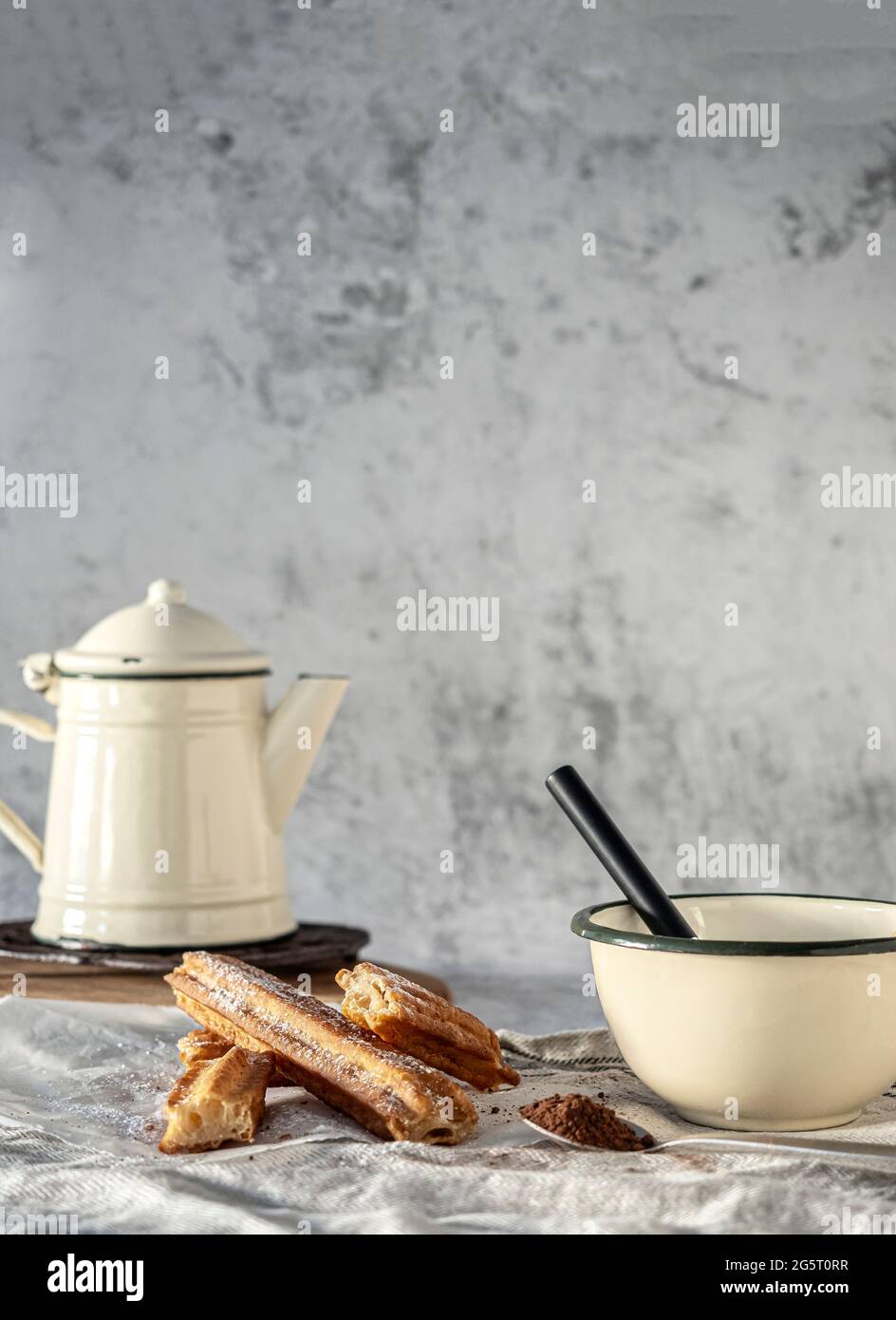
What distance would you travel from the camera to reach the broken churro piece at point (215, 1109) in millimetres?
730

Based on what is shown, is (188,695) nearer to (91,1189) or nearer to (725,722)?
(91,1189)

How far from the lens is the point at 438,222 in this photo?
1.86 m

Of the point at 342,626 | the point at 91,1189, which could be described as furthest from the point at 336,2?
the point at 91,1189

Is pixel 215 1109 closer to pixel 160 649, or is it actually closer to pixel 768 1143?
pixel 768 1143

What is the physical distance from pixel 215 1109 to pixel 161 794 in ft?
1.44

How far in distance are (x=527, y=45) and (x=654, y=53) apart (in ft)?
0.51

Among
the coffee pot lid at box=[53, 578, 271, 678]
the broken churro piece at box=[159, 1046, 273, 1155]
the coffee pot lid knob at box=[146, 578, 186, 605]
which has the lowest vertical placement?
the broken churro piece at box=[159, 1046, 273, 1155]

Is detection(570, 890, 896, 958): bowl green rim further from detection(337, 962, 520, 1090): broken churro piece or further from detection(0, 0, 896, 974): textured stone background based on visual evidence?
detection(0, 0, 896, 974): textured stone background

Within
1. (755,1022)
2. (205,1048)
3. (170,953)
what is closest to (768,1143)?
(755,1022)

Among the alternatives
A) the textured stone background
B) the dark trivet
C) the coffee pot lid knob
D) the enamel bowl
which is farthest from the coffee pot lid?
the textured stone background

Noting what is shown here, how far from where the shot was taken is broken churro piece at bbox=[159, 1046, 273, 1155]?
2.40 feet

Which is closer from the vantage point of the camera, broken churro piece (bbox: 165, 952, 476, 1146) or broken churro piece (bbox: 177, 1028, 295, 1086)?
broken churro piece (bbox: 165, 952, 476, 1146)

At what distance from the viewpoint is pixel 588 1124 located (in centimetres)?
74

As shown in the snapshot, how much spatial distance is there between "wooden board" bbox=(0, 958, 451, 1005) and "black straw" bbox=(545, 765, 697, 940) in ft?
1.10
